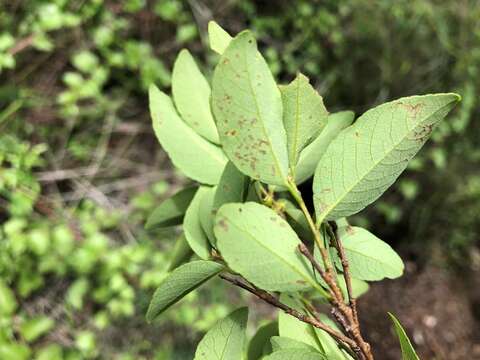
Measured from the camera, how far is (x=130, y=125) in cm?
219

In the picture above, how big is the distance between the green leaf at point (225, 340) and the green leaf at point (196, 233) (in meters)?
0.06

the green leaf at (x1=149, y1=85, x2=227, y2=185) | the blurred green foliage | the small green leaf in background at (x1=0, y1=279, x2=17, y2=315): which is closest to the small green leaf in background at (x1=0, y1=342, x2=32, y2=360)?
the blurred green foliage

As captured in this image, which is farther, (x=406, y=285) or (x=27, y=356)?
(x=406, y=285)

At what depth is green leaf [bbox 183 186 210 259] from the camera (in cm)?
47

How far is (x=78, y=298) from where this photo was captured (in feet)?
5.53

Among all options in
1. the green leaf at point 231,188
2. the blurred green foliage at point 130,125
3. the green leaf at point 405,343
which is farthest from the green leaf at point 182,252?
the blurred green foliage at point 130,125

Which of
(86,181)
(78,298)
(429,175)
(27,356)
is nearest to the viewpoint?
(27,356)

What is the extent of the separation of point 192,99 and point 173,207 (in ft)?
0.40

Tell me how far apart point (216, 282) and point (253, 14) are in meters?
1.34

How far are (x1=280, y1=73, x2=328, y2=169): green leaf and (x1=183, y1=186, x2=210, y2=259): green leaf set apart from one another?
118 mm

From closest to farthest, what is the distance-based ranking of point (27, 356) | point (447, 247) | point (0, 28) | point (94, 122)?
point (27, 356) < point (0, 28) < point (94, 122) < point (447, 247)

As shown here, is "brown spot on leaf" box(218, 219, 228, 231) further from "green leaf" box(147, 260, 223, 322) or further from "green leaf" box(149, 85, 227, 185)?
"green leaf" box(149, 85, 227, 185)

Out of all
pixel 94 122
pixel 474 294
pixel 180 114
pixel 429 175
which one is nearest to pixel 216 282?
pixel 94 122

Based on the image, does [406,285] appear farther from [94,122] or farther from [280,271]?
[280,271]
